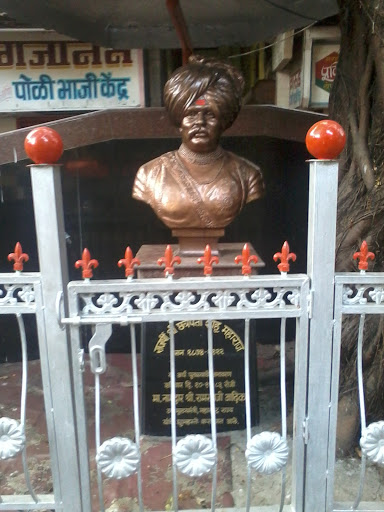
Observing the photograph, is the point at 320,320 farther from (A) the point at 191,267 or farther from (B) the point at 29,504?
(B) the point at 29,504

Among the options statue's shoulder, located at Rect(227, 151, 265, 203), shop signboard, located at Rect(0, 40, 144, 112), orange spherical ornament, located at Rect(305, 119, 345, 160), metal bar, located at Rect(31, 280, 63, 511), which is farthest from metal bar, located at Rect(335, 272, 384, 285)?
shop signboard, located at Rect(0, 40, 144, 112)

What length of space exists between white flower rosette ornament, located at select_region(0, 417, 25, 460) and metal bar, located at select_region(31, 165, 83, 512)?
0.41 ft

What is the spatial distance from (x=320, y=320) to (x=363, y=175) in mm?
1090

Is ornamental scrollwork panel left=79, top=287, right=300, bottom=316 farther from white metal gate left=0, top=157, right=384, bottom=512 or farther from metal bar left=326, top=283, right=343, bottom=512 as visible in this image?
metal bar left=326, top=283, right=343, bottom=512

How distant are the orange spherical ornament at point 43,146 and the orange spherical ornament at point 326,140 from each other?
754 mm

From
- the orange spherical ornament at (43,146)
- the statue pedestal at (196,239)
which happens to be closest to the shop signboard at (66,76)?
the statue pedestal at (196,239)

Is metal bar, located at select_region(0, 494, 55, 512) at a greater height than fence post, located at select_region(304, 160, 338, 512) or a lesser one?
lesser

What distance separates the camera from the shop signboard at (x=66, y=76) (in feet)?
10.9

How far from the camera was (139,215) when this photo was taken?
3389 mm

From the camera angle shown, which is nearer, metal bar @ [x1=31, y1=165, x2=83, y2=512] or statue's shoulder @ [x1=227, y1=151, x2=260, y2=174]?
metal bar @ [x1=31, y1=165, x2=83, y2=512]

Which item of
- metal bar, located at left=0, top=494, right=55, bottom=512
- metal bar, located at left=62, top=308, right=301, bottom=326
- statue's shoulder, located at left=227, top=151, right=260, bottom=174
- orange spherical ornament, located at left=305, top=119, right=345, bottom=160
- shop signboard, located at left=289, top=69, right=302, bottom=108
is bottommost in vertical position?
metal bar, located at left=0, top=494, right=55, bottom=512

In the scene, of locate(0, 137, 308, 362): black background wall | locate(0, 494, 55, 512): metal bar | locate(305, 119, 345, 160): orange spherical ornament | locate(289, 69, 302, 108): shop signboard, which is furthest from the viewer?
locate(289, 69, 302, 108): shop signboard

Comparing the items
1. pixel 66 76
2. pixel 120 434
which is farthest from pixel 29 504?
pixel 66 76

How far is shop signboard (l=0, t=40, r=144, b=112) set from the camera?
331cm
